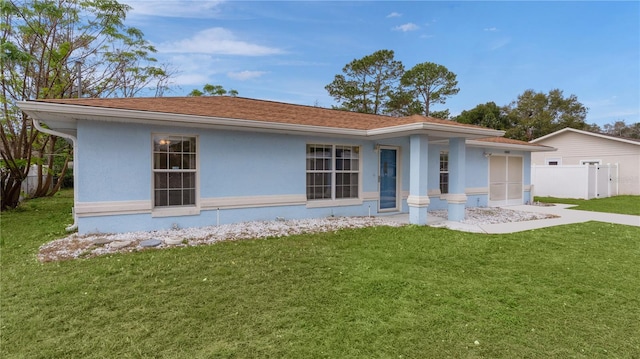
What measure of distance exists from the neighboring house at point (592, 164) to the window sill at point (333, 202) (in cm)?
1495

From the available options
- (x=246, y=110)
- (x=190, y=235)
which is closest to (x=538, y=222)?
(x=246, y=110)

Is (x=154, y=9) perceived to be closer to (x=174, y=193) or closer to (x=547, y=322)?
(x=174, y=193)

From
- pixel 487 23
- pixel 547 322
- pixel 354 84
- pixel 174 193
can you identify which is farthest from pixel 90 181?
pixel 354 84

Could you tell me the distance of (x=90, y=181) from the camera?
254 inches

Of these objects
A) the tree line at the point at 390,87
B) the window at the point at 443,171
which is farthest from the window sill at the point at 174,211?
the tree line at the point at 390,87

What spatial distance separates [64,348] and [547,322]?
4491mm

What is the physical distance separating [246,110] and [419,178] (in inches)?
197

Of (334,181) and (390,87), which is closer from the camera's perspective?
(334,181)

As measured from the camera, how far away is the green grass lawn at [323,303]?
2748 millimetres

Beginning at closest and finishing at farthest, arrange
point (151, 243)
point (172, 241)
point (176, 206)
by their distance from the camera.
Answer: point (151, 243) < point (172, 241) < point (176, 206)

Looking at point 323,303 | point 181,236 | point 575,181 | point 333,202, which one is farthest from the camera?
point 575,181

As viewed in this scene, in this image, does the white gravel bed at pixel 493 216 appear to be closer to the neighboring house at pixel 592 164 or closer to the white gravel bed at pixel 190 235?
the white gravel bed at pixel 190 235

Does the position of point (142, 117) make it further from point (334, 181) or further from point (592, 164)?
point (592, 164)

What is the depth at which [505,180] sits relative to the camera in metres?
13.5
